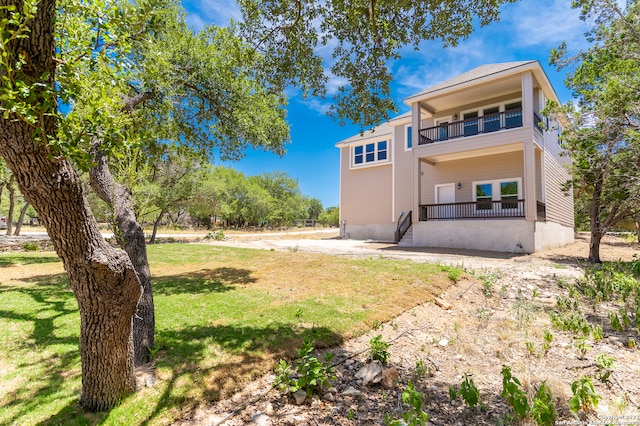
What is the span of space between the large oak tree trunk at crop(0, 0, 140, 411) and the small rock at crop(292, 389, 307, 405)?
1.54 metres

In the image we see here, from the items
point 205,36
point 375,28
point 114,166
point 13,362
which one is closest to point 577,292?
point 375,28

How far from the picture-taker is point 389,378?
334 centimetres

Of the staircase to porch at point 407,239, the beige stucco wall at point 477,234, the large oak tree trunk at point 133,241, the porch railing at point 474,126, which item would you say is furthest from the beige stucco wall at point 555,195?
the large oak tree trunk at point 133,241

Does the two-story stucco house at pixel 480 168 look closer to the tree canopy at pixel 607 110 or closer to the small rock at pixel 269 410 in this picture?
the tree canopy at pixel 607 110

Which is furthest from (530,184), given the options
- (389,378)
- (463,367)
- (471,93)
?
(389,378)

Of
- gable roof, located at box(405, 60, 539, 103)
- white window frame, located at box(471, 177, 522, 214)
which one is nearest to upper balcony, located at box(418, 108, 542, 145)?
gable roof, located at box(405, 60, 539, 103)

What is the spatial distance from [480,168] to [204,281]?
1412 centimetres

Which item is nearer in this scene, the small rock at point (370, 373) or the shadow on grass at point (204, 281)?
the small rock at point (370, 373)

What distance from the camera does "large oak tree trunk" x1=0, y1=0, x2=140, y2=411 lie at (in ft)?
6.03

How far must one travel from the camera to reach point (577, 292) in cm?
630

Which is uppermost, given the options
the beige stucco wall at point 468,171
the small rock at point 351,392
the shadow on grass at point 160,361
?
the beige stucco wall at point 468,171

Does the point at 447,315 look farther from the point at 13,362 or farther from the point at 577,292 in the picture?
the point at 13,362

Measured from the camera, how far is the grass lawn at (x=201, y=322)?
273 centimetres

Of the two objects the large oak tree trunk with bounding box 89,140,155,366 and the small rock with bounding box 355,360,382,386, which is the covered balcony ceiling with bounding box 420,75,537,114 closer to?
the small rock with bounding box 355,360,382,386
